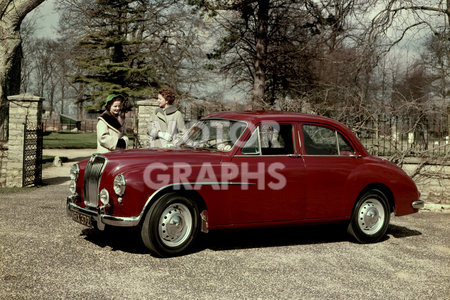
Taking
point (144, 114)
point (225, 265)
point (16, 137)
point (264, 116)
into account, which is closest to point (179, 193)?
point (225, 265)

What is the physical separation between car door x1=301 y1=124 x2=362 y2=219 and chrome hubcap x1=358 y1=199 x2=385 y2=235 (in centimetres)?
40

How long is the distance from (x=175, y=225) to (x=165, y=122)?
2.82 meters

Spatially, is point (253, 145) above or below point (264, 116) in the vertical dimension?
below

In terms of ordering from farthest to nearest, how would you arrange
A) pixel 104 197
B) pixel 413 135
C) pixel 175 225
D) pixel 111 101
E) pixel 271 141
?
pixel 413 135, pixel 111 101, pixel 271 141, pixel 175 225, pixel 104 197

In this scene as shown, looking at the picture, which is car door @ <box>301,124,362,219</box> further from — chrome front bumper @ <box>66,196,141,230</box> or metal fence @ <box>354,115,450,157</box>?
metal fence @ <box>354,115,450,157</box>

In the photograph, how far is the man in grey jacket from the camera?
28.0 feet

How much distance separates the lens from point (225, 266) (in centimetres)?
595

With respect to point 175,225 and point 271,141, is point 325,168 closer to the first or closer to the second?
point 271,141

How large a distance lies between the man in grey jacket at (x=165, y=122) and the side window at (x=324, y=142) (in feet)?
7.39

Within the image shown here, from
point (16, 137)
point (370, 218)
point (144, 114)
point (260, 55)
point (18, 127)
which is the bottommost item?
point (370, 218)

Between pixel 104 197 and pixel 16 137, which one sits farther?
pixel 16 137

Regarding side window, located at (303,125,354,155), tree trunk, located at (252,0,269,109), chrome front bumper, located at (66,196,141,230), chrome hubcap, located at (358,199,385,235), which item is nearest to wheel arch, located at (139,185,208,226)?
chrome front bumper, located at (66,196,141,230)

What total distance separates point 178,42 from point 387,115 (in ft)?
68.9

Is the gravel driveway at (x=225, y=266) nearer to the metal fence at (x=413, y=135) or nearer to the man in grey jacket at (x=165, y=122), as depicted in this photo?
the man in grey jacket at (x=165, y=122)
